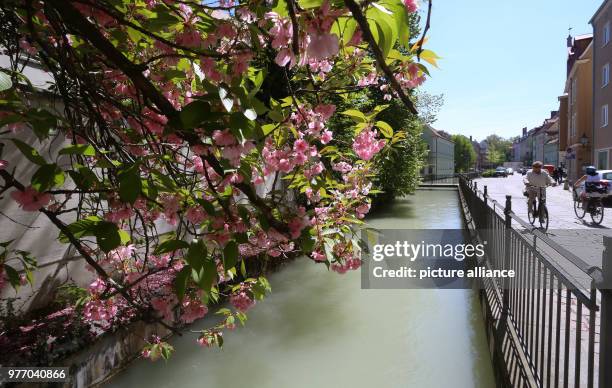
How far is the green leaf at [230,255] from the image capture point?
4.67ft

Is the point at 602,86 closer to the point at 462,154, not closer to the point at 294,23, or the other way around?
the point at 294,23

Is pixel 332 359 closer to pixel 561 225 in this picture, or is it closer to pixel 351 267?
pixel 351 267

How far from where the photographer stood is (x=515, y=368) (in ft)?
9.70

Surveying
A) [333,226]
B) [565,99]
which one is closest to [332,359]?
[333,226]

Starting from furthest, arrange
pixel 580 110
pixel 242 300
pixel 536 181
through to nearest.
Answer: pixel 580 110 < pixel 536 181 < pixel 242 300

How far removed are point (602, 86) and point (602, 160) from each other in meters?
4.51

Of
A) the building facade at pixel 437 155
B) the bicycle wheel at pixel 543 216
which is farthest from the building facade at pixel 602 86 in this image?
the building facade at pixel 437 155

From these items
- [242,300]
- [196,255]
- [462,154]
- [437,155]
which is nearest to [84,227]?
[196,255]

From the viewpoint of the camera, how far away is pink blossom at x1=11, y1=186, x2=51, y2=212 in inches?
62.1

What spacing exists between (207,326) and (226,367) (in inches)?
51.7

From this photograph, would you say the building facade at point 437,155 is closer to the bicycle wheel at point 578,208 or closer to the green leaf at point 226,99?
the bicycle wheel at point 578,208

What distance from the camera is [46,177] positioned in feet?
4.57

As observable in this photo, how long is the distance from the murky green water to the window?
2352 cm

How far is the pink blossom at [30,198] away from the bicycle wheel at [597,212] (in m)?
12.6
